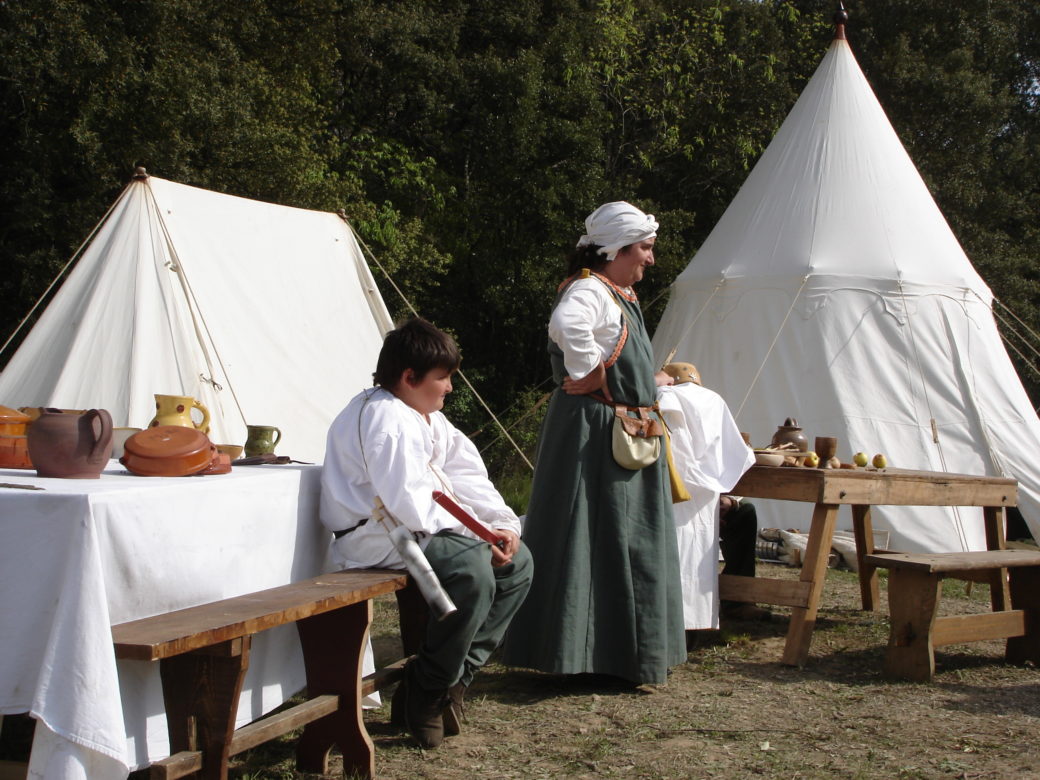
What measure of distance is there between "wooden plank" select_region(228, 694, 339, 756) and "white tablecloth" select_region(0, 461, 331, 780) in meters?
0.15

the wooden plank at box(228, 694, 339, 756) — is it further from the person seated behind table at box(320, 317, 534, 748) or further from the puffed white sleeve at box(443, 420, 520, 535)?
the puffed white sleeve at box(443, 420, 520, 535)

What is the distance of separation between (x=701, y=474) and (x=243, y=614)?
2.31m

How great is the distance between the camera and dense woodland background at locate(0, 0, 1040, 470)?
9.86m

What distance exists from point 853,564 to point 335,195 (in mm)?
6775

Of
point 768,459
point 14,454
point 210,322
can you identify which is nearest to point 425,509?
point 14,454

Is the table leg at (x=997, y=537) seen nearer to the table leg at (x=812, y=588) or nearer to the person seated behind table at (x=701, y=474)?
the table leg at (x=812, y=588)

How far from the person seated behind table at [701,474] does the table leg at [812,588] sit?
11.6 inches

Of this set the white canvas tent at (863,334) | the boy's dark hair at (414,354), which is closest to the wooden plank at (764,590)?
the boy's dark hair at (414,354)

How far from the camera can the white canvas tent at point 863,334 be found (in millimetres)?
7430

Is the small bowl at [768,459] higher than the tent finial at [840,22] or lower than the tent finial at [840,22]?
lower

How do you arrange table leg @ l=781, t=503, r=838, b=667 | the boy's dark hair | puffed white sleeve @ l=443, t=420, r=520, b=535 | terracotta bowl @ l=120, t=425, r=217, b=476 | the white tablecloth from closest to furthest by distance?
the white tablecloth, terracotta bowl @ l=120, t=425, r=217, b=476, the boy's dark hair, puffed white sleeve @ l=443, t=420, r=520, b=535, table leg @ l=781, t=503, r=838, b=667

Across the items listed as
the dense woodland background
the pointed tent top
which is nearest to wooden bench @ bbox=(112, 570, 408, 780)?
the pointed tent top

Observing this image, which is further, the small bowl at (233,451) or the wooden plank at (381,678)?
the small bowl at (233,451)

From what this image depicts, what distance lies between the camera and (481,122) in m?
13.6
